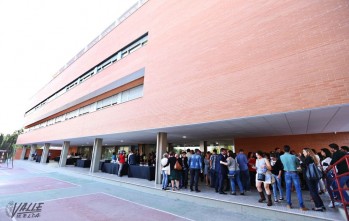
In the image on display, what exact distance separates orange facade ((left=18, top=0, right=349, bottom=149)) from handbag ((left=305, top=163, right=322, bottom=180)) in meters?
1.90

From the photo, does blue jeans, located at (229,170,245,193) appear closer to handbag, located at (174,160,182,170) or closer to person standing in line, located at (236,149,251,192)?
person standing in line, located at (236,149,251,192)

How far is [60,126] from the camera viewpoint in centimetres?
2256

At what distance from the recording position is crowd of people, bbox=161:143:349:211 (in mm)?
5688

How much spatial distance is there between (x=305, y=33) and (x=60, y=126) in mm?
25280

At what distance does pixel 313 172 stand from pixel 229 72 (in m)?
4.74

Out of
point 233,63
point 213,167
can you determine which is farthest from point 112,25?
point 213,167

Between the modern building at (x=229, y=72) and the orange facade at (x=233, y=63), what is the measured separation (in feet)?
0.11

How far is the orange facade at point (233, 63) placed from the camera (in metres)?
5.93

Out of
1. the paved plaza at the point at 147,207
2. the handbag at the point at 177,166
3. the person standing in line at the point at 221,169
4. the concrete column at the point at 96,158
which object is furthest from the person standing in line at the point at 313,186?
the concrete column at the point at 96,158

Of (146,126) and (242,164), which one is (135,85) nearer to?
(146,126)

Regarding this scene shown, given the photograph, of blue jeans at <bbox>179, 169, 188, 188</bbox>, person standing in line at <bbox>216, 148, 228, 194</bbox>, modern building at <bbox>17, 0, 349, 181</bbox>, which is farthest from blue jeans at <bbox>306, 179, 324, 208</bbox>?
blue jeans at <bbox>179, 169, 188, 188</bbox>

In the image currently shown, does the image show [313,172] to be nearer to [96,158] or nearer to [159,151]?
[159,151]

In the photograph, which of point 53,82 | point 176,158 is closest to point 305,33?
point 176,158

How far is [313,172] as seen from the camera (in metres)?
5.70
